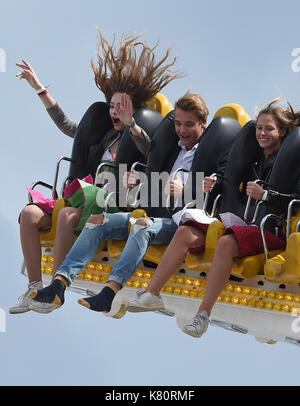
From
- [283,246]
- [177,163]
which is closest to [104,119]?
[177,163]

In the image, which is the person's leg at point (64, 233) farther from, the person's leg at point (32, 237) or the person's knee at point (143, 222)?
the person's knee at point (143, 222)

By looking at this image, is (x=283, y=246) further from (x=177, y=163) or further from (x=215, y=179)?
(x=177, y=163)

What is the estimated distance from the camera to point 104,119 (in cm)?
934

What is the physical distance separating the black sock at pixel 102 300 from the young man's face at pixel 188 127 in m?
1.44

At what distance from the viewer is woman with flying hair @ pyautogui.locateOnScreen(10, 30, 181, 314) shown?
8.45 m

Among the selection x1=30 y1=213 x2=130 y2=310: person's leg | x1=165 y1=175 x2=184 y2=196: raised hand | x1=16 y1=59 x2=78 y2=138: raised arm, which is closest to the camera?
x1=30 y1=213 x2=130 y2=310: person's leg

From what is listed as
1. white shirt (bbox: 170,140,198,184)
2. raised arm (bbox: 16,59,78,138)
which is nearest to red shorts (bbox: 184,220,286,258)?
white shirt (bbox: 170,140,198,184)

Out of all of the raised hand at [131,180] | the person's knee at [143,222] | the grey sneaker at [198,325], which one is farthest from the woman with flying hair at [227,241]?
the raised hand at [131,180]

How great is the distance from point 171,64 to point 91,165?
1.18m

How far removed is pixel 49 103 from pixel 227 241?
297 centimetres

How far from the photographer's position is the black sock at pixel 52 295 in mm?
7684

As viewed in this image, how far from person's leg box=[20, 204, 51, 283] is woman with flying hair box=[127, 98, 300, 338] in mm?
1332

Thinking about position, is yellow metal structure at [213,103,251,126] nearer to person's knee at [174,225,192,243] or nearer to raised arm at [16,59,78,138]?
person's knee at [174,225,192,243]

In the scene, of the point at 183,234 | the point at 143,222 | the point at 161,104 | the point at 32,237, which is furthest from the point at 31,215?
the point at 183,234
